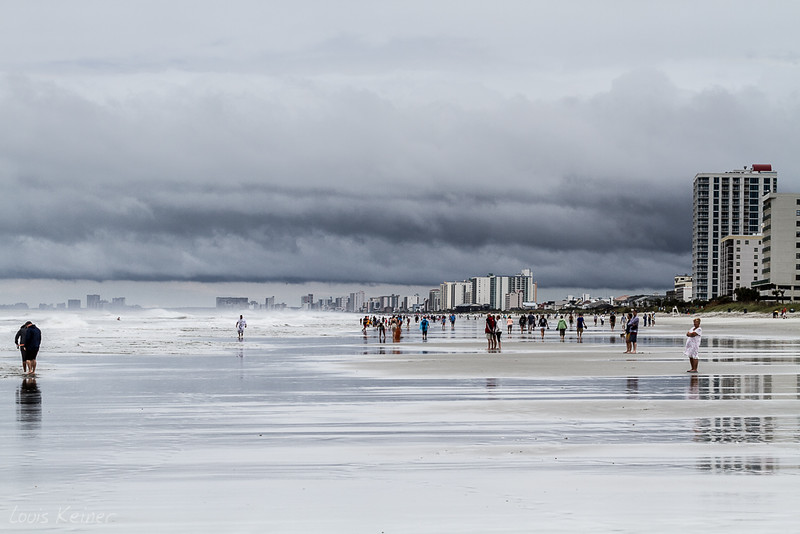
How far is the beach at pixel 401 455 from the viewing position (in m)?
9.05

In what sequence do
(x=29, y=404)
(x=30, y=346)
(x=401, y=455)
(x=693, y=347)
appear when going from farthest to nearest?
(x=693, y=347), (x=30, y=346), (x=29, y=404), (x=401, y=455)

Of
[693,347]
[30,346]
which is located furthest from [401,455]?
[30,346]

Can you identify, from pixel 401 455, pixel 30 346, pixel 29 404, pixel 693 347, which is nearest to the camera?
pixel 401 455

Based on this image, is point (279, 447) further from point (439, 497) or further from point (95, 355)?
point (95, 355)

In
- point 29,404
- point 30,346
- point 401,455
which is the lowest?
point 29,404

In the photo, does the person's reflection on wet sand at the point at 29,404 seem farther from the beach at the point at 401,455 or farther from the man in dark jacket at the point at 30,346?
the man in dark jacket at the point at 30,346

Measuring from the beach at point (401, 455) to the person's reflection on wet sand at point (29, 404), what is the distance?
8 cm

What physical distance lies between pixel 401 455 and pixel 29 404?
35.7 ft

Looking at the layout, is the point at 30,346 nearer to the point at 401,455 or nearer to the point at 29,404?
the point at 29,404

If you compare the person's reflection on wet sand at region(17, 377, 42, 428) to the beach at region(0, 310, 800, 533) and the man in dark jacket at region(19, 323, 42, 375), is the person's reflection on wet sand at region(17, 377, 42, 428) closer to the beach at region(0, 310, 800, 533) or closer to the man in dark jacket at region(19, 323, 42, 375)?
the beach at region(0, 310, 800, 533)

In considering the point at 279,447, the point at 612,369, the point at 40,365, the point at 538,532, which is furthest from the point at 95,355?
the point at 538,532

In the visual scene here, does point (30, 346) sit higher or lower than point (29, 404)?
higher

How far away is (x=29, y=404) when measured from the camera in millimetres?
19469

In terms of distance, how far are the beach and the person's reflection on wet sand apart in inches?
3.0
